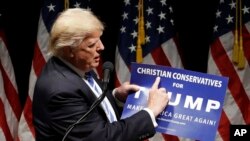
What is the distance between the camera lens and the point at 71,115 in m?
1.17

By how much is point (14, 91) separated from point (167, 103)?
4.98ft

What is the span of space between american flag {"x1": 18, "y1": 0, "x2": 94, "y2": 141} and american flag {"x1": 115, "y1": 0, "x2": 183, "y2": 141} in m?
0.26

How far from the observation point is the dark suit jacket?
1.16 meters

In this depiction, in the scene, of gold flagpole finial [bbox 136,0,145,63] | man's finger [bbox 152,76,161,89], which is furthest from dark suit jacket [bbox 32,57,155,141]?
gold flagpole finial [bbox 136,0,145,63]

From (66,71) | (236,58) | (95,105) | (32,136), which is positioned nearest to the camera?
(95,105)

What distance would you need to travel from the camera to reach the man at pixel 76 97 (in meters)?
1.17

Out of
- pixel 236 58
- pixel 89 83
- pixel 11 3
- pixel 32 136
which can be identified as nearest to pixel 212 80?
pixel 89 83

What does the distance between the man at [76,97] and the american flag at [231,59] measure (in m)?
1.24

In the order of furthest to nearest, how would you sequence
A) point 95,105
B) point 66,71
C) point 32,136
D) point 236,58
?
point 32,136 < point 236,58 < point 66,71 < point 95,105

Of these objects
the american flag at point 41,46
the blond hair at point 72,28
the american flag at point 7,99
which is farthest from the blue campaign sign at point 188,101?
the american flag at point 7,99

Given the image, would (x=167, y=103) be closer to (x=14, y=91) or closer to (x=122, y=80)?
(x=122, y=80)

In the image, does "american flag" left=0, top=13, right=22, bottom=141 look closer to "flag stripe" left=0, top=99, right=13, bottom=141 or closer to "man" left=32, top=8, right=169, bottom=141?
"flag stripe" left=0, top=99, right=13, bottom=141

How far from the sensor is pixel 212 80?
1312mm

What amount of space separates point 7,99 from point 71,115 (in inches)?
60.9
